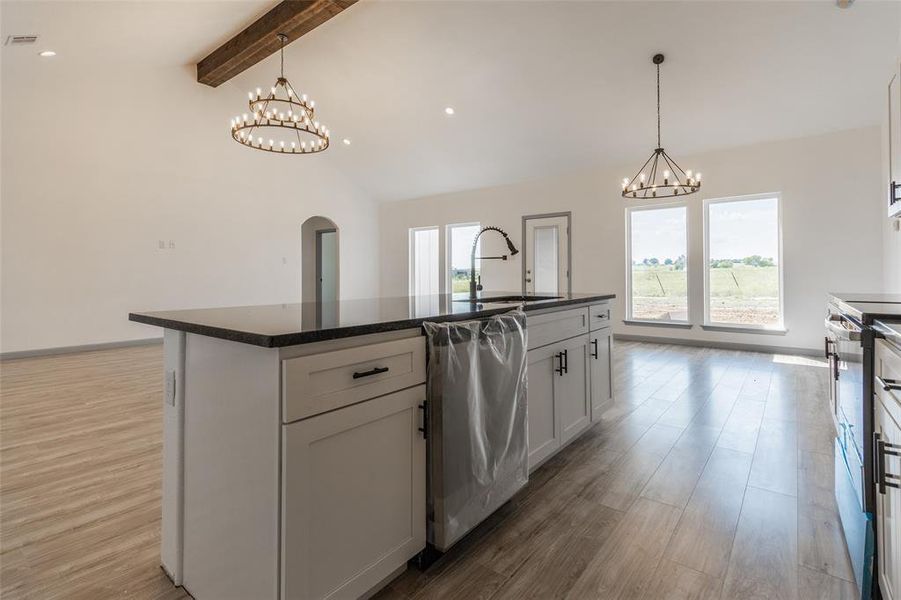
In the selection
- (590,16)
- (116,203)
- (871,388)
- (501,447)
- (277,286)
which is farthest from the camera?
(277,286)

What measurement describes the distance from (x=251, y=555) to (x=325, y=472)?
0.28 metres

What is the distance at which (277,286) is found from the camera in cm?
761

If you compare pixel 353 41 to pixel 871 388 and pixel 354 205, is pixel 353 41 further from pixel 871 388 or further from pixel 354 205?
pixel 871 388

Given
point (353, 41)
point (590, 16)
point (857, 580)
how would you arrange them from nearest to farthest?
point (857, 580)
point (590, 16)
point (353, 41)

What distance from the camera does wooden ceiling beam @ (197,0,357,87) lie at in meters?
4.45

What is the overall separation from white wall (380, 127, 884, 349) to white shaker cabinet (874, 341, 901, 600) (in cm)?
503

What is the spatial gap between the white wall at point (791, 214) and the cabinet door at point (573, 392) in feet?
14.2

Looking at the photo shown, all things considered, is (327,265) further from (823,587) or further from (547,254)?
(823,587)

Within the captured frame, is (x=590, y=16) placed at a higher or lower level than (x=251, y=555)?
higher

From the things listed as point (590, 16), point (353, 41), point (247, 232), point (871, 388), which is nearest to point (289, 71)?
point (353, 41)

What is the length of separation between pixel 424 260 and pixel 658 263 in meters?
4.65

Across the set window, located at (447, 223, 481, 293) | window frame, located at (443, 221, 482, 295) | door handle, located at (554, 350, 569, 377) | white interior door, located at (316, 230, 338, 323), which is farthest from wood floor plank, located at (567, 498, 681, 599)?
white interior door, located at (316, 230, 338, 323)

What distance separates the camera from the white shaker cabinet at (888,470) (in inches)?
40.6

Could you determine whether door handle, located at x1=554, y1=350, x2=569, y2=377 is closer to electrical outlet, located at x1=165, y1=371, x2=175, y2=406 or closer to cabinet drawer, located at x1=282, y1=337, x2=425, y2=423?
cabinet drawer, located at x1=282, y1=337, x2=425, y2=423
